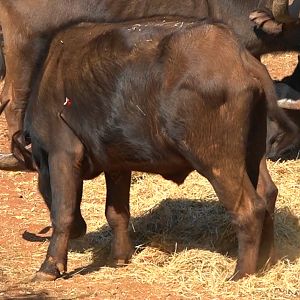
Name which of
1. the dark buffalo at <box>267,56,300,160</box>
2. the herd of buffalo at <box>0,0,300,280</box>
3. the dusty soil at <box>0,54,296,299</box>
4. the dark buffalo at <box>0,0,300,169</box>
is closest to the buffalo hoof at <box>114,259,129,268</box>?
the herd of buffalo at <box>0,0,300,280</box>

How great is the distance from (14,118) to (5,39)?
90 centimetres

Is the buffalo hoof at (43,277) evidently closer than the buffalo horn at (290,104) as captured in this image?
Yes

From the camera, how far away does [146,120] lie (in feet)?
25.3

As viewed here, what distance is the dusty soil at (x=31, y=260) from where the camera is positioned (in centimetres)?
771

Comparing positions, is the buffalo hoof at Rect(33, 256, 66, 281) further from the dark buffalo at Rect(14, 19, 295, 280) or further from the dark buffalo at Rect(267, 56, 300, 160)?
the dark buffalo at Rect(267, 56, 300, 160)

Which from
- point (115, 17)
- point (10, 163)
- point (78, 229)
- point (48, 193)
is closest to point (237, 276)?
point (78, 229)

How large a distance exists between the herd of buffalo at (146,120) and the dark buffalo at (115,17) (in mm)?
2903

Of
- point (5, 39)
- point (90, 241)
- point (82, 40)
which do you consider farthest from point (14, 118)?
point (82, 40)

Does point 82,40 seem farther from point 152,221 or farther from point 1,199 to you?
point 1,199

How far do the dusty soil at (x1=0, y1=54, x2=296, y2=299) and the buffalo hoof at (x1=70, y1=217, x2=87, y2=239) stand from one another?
211mm

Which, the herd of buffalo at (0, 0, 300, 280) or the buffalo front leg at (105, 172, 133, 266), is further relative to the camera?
the buffalo front leg at (105, 172, 133, 266)

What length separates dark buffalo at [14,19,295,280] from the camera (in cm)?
748

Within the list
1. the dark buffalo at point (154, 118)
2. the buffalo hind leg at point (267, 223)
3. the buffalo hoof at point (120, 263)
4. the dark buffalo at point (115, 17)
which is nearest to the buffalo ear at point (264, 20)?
the dark buffalo at point (115, 17)

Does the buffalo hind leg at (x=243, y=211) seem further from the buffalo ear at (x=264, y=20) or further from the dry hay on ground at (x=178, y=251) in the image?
the buffalo ear at (x=264, y=20)
